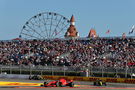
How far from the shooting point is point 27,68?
3609 cm

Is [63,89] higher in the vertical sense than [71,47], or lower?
lower

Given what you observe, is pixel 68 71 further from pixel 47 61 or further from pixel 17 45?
pixel 17 45

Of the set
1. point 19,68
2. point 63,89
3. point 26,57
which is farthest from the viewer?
point 26,57

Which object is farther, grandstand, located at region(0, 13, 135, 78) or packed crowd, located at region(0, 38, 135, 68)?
packed crowd, located at region(0, 38, 135, 68)

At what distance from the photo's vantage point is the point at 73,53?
137 feet

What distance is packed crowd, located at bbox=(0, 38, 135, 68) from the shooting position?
36938 millimetres

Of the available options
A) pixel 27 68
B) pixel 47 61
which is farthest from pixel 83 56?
pixel 27 68

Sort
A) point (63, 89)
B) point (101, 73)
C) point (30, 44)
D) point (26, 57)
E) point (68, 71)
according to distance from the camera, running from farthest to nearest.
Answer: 1. point (30, 44)
2. point (26, 57)
3. point (68, 71)
4. point (101, 73)
5. point (63, 89)

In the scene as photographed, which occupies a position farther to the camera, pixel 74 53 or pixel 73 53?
pixel 73 53

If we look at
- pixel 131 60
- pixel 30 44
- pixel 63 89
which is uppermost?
pixel 30 44

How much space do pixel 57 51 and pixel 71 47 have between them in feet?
7.07

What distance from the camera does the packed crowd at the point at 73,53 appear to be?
1454 inches

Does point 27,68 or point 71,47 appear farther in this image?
point 71,47

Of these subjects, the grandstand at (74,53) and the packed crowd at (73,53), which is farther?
the packed crowd at (73,53)
